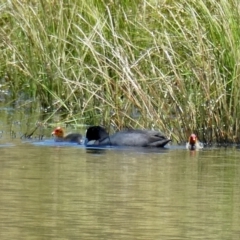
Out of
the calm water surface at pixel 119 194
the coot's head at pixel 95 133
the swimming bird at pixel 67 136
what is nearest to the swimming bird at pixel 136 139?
the coot's head at pixel 95 133

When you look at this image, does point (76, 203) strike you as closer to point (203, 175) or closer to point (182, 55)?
point (203, 175)

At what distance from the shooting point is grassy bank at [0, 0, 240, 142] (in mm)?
13938

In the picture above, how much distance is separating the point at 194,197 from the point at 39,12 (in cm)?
816

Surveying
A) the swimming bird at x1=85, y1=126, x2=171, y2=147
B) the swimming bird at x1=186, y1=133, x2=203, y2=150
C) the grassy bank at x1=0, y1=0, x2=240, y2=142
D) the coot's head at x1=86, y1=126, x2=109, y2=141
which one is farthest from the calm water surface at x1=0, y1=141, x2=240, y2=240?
the grassy bank at x1=0, y1=0, x2=240, y2=142

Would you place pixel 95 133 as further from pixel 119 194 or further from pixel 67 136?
pixel 119 194

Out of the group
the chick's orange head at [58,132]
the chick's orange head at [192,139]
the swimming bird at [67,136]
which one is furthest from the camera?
the chick's orange head at [58,132]

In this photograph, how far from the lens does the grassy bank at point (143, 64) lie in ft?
45.7

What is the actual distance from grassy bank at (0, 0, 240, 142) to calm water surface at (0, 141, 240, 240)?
0.82 m

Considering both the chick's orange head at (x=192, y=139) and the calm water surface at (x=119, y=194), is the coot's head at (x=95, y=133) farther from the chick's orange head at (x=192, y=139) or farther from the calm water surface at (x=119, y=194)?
the chick's orange head at (x=192, y=139)

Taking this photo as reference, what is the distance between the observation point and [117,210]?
893cm

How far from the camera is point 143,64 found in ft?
48.6

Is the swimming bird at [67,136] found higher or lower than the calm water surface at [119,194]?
higher

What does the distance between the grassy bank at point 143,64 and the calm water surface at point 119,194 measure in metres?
0.82

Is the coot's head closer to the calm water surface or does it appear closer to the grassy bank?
the grassy bank
